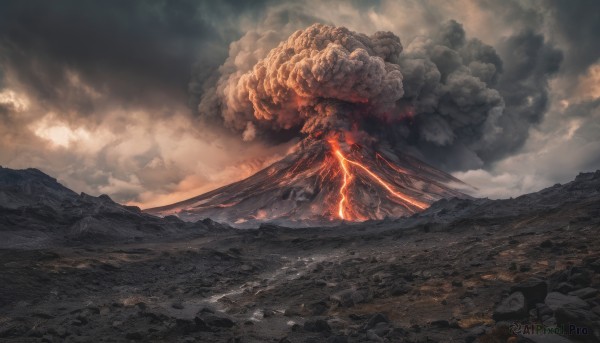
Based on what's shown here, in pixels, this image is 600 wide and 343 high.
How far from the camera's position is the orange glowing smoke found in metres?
68.6

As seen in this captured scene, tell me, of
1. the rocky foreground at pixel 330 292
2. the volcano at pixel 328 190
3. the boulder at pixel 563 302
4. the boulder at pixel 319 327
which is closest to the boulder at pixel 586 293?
the rocky foreground at pixel 330 292

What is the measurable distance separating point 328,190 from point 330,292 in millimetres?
62216

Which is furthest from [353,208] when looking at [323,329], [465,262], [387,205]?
[323,329]

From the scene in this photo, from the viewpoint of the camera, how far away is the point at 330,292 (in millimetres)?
15523

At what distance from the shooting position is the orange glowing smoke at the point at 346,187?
6862cm

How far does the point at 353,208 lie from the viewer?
6938 cm

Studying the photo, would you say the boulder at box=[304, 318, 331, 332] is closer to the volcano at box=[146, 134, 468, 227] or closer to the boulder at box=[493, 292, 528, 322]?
the boulder at box=[493, 292, 528, 322]

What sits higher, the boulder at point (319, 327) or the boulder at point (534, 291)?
the boulder at point (534, 291)

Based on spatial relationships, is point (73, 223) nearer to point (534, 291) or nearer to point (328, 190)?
point (534, 291)

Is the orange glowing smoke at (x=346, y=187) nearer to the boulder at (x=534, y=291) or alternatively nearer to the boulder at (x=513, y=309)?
the boulder at (x=534, y=291)

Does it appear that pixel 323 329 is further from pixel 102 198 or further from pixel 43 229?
pixel 102 198

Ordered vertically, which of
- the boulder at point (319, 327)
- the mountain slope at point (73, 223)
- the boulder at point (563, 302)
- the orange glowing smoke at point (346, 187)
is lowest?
the boulder at point (319, 327)

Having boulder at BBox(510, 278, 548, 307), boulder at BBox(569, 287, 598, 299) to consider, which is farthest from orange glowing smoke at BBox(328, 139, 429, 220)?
boulder at BBox(569, 287, 598, 299)

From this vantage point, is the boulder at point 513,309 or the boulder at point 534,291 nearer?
the boulder at point 513,309
